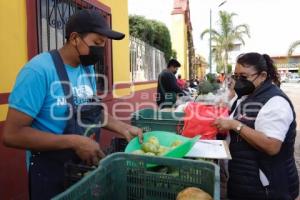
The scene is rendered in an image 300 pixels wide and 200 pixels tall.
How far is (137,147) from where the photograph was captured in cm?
235

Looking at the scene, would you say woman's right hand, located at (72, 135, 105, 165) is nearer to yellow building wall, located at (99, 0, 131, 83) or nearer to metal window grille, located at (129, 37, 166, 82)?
yellow building wall, located at (99, 0, 131, 83)

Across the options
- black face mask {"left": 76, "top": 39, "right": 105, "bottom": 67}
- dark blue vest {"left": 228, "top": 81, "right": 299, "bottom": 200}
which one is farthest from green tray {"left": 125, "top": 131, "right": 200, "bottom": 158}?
black face mask {"left": 76, "top": 39, "right": 105, "bottom": 67}

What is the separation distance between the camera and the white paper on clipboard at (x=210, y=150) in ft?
7.53

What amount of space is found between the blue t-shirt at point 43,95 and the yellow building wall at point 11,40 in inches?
64.0

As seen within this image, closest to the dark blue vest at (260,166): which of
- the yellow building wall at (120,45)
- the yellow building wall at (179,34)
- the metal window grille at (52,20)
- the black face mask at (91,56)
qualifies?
the black face mask at (91,56)

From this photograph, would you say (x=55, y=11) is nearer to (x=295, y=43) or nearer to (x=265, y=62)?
(x=265, y=62)

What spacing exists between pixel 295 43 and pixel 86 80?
49225 mm

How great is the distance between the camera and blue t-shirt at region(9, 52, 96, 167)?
5.85ft

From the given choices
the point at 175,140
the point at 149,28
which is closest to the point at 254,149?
the point at 175,140

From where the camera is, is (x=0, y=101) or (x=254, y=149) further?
(x=0, y=101)

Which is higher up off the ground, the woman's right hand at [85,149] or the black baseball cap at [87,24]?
the black baseball cap at [87,24]

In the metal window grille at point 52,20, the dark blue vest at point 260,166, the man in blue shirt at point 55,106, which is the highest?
the metal window grille at point 52,20

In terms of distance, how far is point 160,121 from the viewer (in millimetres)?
3531

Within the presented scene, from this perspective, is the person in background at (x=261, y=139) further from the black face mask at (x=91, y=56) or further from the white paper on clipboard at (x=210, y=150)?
the black face mask at (x=91, y=56)
